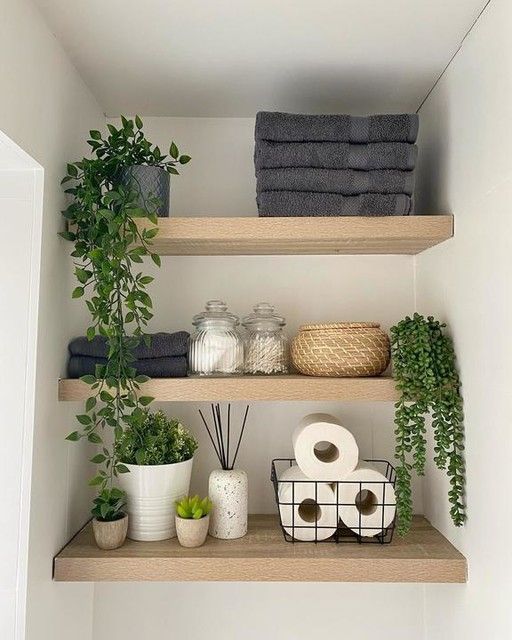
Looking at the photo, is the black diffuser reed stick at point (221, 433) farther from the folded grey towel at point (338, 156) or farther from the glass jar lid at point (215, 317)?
the folded grey towel at point (338, 156)

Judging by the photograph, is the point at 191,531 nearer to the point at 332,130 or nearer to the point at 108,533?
the point at 108,533

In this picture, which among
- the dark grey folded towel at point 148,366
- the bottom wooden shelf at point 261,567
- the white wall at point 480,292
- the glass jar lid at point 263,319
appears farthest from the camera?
the glass jar lid at point 263,319

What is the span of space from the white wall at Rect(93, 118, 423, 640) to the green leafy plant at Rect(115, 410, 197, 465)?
0.16 metres

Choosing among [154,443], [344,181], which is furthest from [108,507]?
[344,181]

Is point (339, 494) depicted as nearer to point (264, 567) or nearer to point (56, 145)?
point (264, 567)

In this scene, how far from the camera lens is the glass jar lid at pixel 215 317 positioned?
1.28 meters

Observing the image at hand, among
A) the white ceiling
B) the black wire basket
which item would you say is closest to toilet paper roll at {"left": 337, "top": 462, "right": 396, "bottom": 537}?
the black wire basket

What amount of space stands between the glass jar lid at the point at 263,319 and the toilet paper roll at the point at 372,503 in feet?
1.22

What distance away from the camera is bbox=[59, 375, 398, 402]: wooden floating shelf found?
1.14 m

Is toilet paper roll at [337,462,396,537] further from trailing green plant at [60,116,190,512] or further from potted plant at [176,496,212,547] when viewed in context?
trailing green plant at [60,116,190,512]

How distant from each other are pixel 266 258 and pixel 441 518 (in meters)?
0.73

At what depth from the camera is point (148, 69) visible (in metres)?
1.23

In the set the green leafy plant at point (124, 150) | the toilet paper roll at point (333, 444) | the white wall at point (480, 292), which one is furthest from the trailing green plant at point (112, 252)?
the white wall at point (480, 292)

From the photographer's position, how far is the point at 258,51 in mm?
1154
